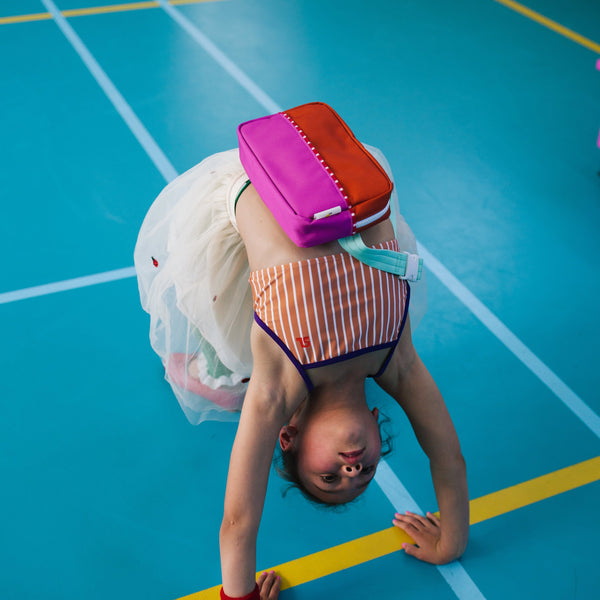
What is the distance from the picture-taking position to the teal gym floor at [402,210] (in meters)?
2.72

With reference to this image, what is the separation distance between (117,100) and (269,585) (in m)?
3.97

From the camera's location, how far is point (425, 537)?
2742mm

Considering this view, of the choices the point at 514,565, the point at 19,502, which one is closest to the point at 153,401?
the point at 19,502

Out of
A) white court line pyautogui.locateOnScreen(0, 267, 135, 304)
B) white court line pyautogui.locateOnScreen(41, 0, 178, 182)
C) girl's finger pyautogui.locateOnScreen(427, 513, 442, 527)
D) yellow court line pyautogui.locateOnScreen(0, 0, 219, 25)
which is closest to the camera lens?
girl's finger pyautogui.locateOnScreen(427, 513, 442, 527)

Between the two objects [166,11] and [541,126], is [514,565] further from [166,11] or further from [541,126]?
[166,11]

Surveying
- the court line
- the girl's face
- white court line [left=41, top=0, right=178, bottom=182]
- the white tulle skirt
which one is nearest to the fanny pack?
the white tulle skirt

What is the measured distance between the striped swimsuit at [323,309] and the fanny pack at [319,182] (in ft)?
0.22

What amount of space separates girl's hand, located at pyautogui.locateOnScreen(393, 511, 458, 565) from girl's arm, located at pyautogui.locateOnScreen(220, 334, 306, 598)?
2.67ft

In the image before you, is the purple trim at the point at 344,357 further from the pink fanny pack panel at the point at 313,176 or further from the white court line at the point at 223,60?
the white court line at the point at 223,60

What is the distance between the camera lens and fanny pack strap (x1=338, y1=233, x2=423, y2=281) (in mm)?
2145

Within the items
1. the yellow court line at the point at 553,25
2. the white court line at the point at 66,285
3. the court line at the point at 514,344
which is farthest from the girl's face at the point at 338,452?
the yellow court line at the point at 553,25

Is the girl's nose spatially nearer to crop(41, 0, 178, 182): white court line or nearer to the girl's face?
the girl's face

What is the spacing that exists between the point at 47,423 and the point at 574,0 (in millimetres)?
6917

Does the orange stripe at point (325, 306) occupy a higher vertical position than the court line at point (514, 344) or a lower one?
higher
